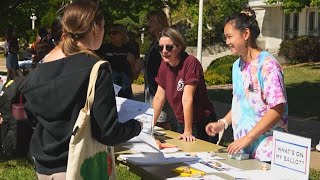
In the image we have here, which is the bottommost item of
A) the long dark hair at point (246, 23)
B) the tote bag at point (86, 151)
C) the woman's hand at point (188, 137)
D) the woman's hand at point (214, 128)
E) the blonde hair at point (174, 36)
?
the woman's hand at point (188, 137)

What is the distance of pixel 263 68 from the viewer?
331 centimetres

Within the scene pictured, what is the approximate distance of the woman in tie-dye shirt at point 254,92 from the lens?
10.7 feet

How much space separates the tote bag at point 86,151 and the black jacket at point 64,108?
0.03 meters

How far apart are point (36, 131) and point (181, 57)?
1857mm

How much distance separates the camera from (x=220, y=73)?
2153 cm

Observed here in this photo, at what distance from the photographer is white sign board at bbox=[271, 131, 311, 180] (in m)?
2.88

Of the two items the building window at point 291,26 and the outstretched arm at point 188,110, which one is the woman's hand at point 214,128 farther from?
the building window at point 291,26

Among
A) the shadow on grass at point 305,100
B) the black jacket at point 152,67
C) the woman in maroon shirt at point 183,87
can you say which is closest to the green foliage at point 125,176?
the black jacket at point 152,67

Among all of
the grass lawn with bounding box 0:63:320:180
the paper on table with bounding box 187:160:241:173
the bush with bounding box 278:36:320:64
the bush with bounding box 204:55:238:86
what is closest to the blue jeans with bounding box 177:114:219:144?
the paper on table with bounding box 187:160:241:173

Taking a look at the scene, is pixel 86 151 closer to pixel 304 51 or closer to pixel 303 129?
pixel 303 129

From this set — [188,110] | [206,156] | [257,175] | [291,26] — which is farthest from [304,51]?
[257,175]

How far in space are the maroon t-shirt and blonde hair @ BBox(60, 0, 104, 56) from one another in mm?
1742

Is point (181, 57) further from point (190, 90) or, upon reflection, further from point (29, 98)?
point (29, 98)

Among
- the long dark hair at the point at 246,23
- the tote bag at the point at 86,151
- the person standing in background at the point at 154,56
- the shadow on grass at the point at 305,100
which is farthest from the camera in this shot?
the shadow on grass at the point at 305,100
